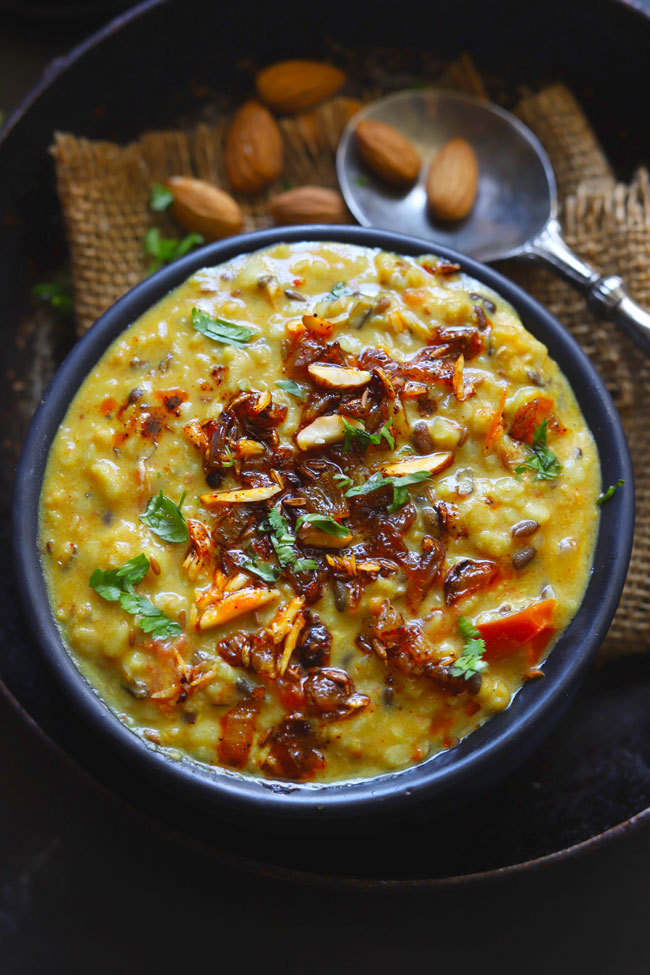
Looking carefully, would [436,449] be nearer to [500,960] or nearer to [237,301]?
[237,301]

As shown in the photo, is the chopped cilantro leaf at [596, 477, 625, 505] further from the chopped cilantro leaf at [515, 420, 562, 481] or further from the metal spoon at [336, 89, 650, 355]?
the metal spoon at [336, 89, 650, 355]

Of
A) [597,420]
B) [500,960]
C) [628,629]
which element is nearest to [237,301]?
[597,420]

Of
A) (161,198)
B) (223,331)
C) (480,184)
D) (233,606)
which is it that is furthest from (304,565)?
(480,184)

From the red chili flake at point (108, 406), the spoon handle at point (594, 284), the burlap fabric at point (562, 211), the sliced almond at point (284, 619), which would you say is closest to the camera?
the sliced almond at point (284, 619)

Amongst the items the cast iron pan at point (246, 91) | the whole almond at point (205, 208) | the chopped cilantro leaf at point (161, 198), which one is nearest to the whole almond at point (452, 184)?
the cast iron pan at point (246, 91)

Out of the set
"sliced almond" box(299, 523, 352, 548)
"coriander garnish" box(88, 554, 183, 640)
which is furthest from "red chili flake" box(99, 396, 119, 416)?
"sliced almond" box(299, 523, 352, 548)

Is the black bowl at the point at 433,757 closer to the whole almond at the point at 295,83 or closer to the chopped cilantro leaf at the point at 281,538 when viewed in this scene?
the chopped cilantro leaf at the point at 281,538

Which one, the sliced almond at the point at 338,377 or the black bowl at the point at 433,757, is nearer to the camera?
the black bowl at the point at 433,757

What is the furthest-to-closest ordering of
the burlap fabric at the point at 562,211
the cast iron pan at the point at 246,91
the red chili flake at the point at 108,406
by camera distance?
the burlap fabric at the point at 562,211 → the cast iron pan at the point at 246,91 → the red chili flake at the point at 108,406
